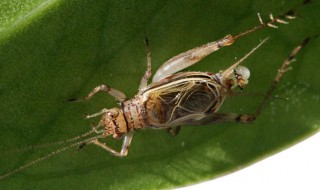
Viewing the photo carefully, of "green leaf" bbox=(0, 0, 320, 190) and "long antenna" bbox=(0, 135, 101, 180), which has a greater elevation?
"green leaf" bbox=(0, 0, 320, 190)

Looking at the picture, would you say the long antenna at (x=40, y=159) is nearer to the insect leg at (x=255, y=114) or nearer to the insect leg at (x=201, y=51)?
the insect leg at (x=201, y=51)

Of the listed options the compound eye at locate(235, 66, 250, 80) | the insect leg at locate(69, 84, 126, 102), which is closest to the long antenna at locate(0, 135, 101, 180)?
the insect leg at locate(69, 84, 126, 102)

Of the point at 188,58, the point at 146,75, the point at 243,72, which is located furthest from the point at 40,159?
the point at 243,72

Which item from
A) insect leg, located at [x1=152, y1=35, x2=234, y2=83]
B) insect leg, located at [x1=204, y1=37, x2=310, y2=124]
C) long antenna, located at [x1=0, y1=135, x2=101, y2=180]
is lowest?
long antenna, located at [x1=0, y1=135, x2=101, y2=180]

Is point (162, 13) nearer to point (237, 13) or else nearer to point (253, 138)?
point (237, 13)

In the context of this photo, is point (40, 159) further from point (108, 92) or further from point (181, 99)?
point (181, 99)

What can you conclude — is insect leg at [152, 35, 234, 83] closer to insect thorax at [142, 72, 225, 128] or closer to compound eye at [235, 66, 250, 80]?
insect thorax at [142, 72, 225, 128]

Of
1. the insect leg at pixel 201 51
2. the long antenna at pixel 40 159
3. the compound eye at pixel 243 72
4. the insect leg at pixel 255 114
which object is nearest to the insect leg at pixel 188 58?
the insect leg at pixel 201 51

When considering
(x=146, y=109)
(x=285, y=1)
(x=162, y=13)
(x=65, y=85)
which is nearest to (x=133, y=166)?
(x=146, y=109)
